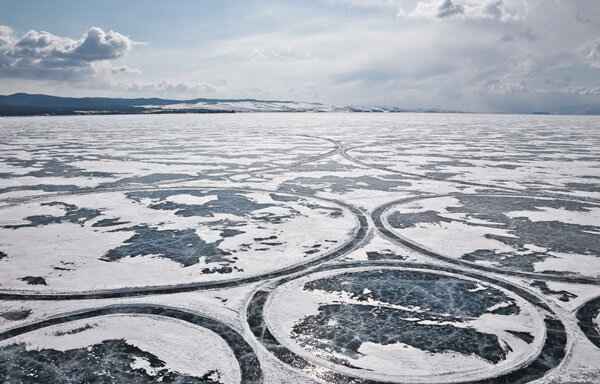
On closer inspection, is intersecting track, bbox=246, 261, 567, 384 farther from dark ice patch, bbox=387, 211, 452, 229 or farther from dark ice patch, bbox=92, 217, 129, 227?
dark ice patch, bbox=92, 217, 129, 227

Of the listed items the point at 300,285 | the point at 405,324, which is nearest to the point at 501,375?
the point at 405,324

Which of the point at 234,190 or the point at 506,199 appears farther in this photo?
the point at 234,190

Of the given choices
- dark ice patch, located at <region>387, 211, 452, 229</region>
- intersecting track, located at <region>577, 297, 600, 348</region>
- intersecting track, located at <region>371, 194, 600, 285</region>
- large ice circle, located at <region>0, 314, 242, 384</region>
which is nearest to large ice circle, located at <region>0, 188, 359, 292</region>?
intersecting track, located at <region>371, 194, 600, 285</region>

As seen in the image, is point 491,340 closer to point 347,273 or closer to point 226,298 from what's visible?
point 347,273

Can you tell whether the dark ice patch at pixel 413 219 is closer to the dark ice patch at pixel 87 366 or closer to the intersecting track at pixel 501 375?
the intersecting track at pixel 501 375

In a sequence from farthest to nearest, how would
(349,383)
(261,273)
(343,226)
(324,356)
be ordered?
(343,226) → (261,273) → (324,356) → (349,383)

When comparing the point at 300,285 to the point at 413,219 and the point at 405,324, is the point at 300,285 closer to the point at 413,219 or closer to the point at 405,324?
the point at 405,324

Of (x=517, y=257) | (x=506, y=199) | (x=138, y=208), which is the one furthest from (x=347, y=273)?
(x=506, y=199)
